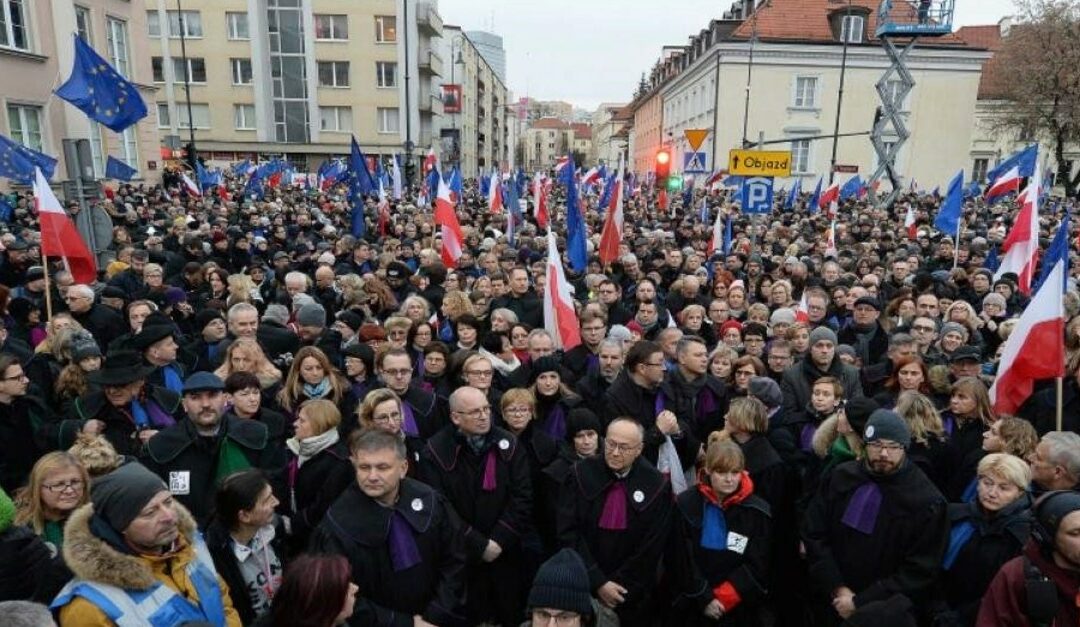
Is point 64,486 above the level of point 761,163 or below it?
below

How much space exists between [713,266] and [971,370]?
6.36 metres

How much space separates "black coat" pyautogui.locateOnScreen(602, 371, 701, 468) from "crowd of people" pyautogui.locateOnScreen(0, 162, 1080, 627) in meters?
0.02

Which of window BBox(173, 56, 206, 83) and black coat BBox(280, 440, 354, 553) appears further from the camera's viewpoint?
window BBox(173, 56, 206, 83)

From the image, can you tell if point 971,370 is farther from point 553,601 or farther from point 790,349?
point 553,601

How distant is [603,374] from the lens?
5.70 m

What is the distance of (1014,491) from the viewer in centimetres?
337

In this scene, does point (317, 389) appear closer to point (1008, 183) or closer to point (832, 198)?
point (1008, 183)

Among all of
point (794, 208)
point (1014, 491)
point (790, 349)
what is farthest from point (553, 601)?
point (794, 208)

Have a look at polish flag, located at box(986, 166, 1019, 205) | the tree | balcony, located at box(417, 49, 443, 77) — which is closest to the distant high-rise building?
balcony, located at box(417, 49, 443, 77)

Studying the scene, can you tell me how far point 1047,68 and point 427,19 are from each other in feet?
118

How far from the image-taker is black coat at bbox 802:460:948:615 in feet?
11.6

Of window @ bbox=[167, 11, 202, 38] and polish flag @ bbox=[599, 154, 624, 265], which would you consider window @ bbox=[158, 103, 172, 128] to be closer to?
window @ bbox=[167, 11, 202, 38]

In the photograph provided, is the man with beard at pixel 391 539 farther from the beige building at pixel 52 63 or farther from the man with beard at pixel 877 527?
the beige building at pixel 52 63

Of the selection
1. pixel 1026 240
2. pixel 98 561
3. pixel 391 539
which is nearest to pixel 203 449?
pixel 391 539
